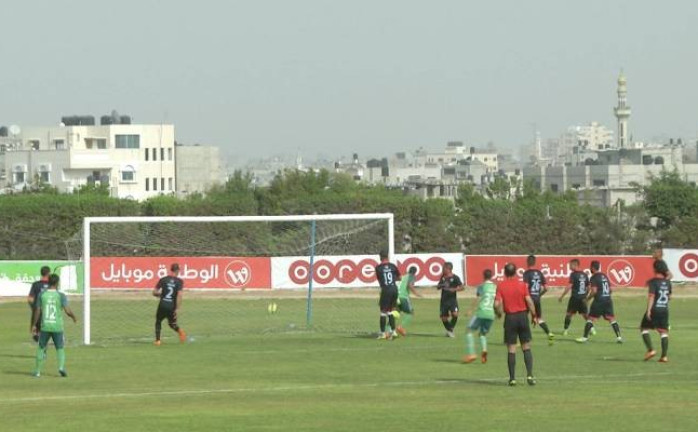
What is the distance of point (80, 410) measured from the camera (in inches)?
884

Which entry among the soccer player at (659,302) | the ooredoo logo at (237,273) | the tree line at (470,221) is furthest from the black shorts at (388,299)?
the tree line at (470,221)

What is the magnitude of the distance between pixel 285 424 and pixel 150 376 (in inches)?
340

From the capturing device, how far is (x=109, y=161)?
182m

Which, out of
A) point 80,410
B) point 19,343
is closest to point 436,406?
point 80,410

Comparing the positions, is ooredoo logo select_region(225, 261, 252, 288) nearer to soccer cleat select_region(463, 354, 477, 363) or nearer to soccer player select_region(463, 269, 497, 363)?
soccer cleat select_region(463, 354, 477, 363)

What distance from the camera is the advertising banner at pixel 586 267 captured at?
6419cm

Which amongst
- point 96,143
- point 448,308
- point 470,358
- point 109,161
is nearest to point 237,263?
point 448,308

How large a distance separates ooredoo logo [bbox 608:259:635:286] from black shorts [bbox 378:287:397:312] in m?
29.7

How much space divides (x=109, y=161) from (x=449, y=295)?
149262mm

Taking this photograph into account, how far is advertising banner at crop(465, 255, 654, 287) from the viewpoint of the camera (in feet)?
211

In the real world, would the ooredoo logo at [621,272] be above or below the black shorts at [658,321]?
above

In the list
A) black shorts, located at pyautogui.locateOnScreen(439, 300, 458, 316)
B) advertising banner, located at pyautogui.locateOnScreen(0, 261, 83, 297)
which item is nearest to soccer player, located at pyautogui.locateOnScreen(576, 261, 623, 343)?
black shorts, located at pyautogui.locateOnScreen(439, 300, 458, 316)

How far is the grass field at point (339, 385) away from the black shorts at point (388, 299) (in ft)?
3.00

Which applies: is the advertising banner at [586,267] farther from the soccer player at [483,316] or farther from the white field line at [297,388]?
the white field line at [297,388]
